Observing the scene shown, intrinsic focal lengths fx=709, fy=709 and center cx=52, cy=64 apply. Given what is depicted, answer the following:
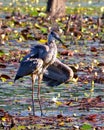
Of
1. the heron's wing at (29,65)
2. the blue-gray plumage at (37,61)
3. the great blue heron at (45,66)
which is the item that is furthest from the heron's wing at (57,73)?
the heron's wing at (29,65)

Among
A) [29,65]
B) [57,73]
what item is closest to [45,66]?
[57,73]

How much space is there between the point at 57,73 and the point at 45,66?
0.25 m

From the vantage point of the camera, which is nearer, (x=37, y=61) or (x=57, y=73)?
(x=37, y=61)

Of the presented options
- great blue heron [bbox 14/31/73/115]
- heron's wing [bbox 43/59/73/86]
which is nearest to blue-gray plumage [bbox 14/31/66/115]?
great blue heron [bbox 14/31/73/115]

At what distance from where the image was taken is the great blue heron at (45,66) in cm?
1088

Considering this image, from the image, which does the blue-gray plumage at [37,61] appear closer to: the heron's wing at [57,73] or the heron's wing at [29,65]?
the heron's wing at [29,65]

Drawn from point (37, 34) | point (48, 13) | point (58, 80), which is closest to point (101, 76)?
point (58, 80)

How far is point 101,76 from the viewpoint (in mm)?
13688

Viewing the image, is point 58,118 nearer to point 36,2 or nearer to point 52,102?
point 52,102

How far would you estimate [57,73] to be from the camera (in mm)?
11242

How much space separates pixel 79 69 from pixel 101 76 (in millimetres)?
912

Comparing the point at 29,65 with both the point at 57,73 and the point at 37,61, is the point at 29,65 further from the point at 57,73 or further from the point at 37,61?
the point at 57,73

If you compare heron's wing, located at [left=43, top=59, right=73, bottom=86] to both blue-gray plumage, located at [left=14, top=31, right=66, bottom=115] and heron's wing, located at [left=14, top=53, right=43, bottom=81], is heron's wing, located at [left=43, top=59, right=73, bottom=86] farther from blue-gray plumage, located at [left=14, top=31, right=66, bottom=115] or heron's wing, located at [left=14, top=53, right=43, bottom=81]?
heron's wing, located at [left=14, top=53, right=43, bottom=81]

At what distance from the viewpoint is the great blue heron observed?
10883mm
